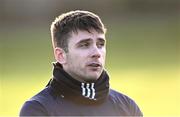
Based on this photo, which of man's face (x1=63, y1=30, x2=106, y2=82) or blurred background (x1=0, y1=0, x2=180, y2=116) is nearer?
man's face (x1=63, y1=30, x2=106, y2=82)

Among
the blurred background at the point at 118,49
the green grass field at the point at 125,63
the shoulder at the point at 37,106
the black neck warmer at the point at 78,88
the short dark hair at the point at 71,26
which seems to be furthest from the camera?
the blurred background at the point at 118,49

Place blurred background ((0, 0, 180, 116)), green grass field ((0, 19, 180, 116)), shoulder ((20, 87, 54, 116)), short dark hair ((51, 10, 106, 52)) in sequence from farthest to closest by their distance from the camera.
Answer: blurred background ((0, 0, 180, 116)), green grass field ((0, 19, 180, 116)), short dark hair ((51, 10, 106, 52)), shoulder ((20, 87, 54, 116))

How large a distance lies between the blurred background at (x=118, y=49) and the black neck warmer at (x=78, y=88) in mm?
6235

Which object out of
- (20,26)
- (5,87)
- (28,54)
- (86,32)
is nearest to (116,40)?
(28,54)

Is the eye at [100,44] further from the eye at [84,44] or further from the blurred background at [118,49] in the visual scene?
the blurred background at [118,49]

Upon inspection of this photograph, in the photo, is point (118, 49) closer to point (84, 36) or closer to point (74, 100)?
point (84, 36)

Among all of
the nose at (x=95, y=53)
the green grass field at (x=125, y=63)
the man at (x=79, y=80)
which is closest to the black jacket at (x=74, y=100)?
the man at (x=79, y=80)

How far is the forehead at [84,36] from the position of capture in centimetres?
355

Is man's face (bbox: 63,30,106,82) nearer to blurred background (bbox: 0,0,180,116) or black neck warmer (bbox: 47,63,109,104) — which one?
black neck warmer (bbox: 47,63,109,104)

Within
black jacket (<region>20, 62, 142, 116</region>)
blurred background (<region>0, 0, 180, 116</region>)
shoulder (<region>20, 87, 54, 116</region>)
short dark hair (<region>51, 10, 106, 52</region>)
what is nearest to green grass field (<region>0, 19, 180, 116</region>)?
blurred background (<region>0, 0, 180, 116</region>)

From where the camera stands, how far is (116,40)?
22.0 metres

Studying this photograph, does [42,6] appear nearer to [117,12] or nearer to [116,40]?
[117,12]

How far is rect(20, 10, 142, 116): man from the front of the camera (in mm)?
3410

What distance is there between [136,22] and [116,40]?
12.2 ft
